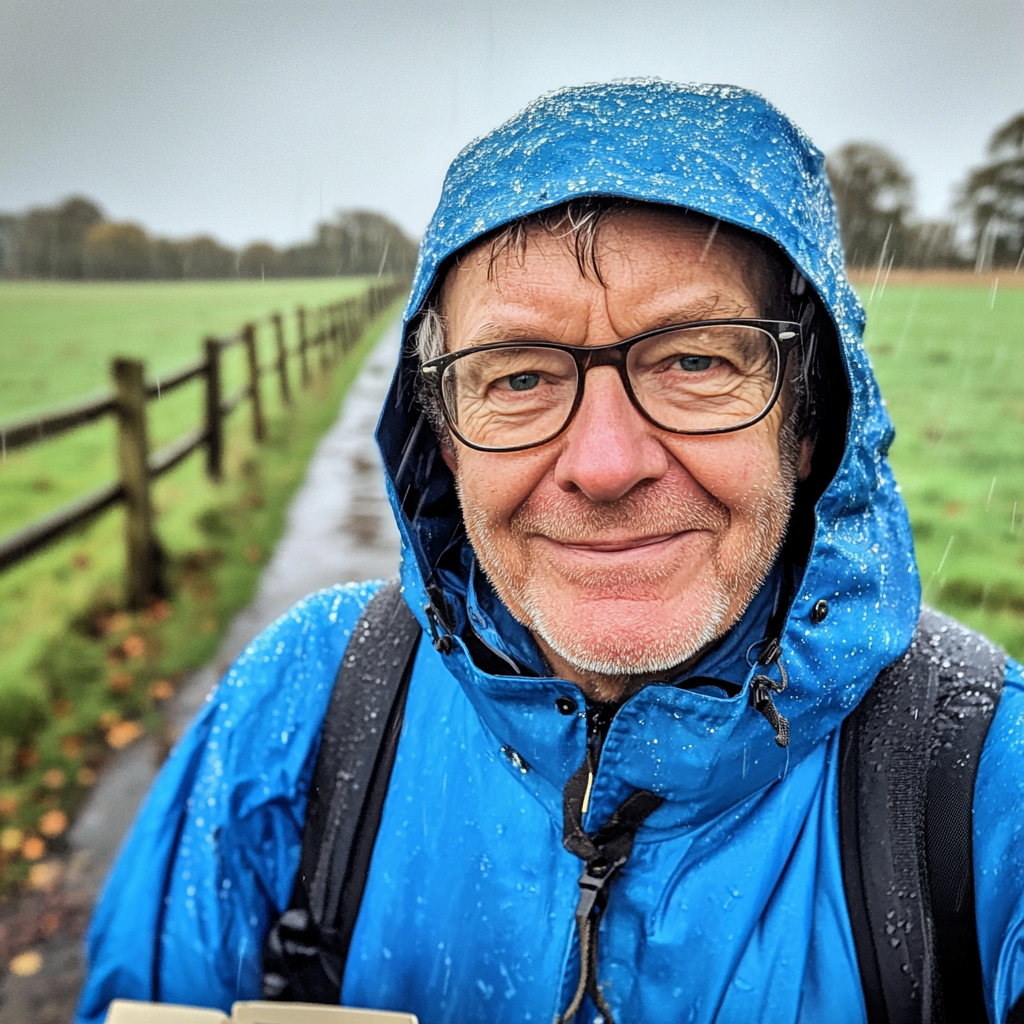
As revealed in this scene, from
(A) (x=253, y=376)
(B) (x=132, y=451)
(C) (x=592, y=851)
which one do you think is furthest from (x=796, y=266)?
(A) (x=253, y=376)

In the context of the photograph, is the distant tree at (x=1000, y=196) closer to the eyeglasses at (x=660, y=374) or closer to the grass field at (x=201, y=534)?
the grass field at (x=201, y=534)

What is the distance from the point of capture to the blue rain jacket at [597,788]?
4.34 feet

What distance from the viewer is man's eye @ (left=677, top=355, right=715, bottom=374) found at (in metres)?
1.51

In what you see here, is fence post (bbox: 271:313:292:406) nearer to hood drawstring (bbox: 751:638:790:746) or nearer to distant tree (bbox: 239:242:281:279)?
hood drawstring (bbox: 751:638:790:746)

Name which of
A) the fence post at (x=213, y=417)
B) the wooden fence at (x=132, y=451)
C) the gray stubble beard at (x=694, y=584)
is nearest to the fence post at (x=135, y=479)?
the wooden fence at (x=132, y=451)

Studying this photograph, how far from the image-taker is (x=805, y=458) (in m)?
1.67

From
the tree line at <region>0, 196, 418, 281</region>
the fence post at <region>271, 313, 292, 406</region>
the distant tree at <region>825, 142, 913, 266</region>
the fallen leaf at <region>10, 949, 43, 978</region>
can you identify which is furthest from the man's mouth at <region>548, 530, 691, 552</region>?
the tree line at <region>0, 196, 418, 281</region>

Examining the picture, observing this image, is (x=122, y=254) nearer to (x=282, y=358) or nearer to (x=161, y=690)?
(x=282, y=358)

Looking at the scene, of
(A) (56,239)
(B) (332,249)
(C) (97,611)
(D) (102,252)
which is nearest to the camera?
(C) (97,611)

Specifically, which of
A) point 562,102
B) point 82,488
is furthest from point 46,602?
point 562,102

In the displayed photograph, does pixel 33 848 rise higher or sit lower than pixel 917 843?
lower

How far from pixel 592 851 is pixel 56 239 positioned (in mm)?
35770

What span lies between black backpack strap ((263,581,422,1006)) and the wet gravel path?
1.02 metres

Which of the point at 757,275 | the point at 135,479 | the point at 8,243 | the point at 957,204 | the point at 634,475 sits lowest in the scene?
the point at 135,479
